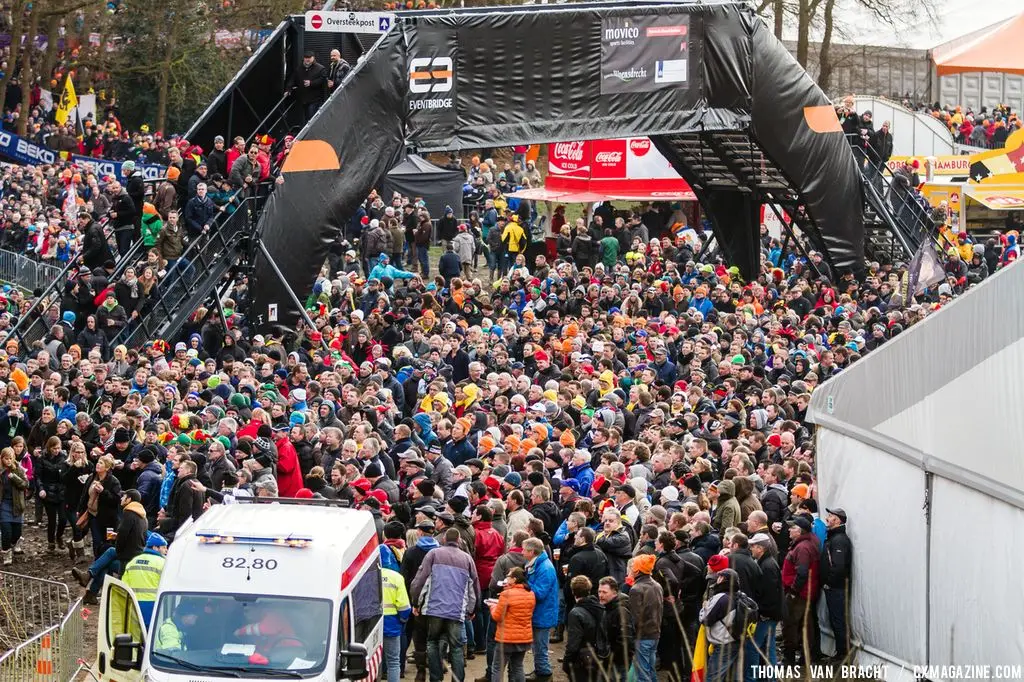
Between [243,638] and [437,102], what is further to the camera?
[437,102]

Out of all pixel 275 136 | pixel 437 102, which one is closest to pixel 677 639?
pixel 437 102

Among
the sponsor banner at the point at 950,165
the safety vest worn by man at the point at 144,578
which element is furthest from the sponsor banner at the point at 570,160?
the safety vest worn by man at the point at 144,578

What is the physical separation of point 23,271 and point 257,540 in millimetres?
21636

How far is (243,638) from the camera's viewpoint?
10.2 m

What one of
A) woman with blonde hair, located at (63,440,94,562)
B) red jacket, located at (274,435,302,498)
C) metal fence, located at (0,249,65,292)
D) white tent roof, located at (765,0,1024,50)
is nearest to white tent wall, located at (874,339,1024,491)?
red jacket, located at (274,435,302,498)

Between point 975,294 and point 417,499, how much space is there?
5.38m

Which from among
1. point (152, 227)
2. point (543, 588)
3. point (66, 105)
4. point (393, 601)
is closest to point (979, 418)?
point (543, 588)

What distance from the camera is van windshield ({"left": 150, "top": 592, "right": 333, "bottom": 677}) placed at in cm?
1008

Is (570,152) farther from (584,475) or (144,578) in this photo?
(144,578)

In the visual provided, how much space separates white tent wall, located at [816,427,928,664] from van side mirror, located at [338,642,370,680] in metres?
4.45

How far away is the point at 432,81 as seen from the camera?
23.0m

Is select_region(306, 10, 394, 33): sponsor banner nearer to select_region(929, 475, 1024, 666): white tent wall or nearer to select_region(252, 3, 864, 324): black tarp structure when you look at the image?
select_region(252, 3, 864, 324): black tarp structure

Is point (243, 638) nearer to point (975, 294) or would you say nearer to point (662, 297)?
point (975, 294)

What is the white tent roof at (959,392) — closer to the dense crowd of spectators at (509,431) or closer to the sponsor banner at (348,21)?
the dense crowd of spectators at (509,431)
